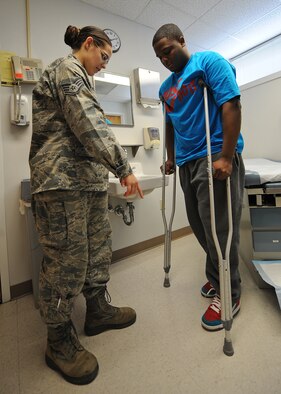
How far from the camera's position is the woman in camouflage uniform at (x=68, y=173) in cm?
81

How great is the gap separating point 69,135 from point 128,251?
1.51 meters

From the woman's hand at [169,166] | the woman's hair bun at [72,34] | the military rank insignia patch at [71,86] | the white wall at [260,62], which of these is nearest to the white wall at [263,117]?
the white wall at [260,62]

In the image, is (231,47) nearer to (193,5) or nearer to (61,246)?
(193,5)

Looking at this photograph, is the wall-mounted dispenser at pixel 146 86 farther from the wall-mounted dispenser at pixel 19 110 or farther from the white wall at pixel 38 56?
the wall-mounted dispenser at pixel 19 110

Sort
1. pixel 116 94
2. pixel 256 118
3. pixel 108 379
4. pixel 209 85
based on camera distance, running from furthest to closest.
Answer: pixel 256 118 → pixel 116 94 → pixel 209 85 → pixel 108 379

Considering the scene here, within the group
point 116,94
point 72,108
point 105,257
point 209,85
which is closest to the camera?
point 72,108

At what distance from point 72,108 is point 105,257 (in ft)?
2.37

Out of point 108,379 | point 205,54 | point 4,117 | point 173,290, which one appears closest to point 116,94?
point 4,117

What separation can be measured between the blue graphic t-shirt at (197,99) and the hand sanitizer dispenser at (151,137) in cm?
89

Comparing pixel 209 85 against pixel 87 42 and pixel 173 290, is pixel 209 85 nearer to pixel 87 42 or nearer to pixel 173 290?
pixel 87 42

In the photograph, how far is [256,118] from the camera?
2.43m

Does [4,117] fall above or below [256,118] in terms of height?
below

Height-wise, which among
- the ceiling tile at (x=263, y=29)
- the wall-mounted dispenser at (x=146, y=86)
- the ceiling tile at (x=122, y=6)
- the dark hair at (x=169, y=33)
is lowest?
the dark hair at (x=169, y=33)

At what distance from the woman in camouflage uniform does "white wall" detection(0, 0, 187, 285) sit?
2.47 ft
